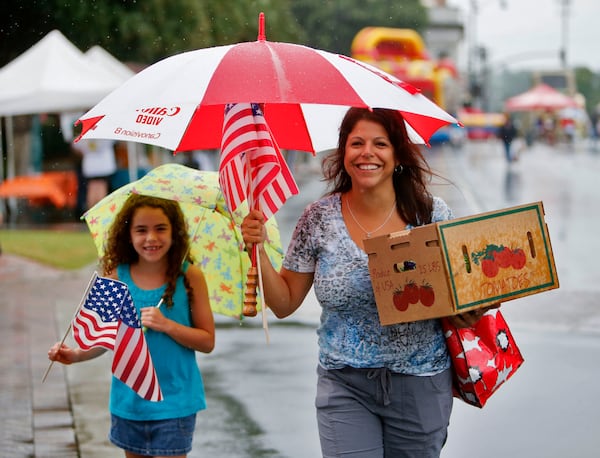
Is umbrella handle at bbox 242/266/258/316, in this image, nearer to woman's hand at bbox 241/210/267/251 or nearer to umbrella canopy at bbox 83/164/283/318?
woman's hand at bbox 241/210/267/251

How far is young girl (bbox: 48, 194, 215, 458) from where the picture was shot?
4141 millimetres

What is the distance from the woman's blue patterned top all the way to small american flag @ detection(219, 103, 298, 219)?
21cm

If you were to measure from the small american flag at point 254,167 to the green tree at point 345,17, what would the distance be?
5890 centimetres

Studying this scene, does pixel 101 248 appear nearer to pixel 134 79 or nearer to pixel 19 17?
pixel 134 79

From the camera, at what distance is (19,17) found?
17391 millimetres

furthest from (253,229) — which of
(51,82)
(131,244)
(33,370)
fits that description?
(51,82)

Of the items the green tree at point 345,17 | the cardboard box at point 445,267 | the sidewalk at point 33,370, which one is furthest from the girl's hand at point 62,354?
the green tree at point 345,17

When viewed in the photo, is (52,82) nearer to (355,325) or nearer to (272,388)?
(272,388)

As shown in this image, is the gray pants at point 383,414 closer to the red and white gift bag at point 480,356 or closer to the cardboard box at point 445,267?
the red and white gift bag at point 480,356

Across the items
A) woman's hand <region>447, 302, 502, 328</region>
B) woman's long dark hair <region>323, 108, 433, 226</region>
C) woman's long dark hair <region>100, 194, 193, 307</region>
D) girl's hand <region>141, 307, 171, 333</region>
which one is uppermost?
woman's long dark hair <region>323, 108, 433, 226</region>

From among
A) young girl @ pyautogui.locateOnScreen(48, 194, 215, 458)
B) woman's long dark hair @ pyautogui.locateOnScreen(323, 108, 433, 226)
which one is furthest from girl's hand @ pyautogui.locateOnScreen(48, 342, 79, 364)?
woman's long dark hair @ pyautogui.locateOnScreen(323, 108, 433, 226)

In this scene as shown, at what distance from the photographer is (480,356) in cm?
363

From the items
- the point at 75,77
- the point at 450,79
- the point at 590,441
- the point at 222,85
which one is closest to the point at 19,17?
the point at 75,77

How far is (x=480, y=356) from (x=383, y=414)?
1.26 feet
